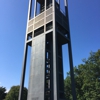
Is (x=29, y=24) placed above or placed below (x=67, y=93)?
above

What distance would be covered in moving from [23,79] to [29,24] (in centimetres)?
865

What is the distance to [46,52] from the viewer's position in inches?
619

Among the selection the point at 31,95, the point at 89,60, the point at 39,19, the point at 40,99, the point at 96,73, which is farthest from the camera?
the point at 89,60

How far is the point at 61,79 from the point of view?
16.2m

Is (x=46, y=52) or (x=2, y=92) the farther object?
(x=2, y=92)

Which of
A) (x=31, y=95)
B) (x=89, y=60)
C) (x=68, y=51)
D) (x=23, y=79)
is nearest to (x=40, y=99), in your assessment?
(x=31, y=95)

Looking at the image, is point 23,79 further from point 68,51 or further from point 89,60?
point 89,60

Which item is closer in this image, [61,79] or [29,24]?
[61,79]

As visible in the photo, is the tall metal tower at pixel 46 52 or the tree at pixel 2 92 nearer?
the tall metal tower at pixel 46 52

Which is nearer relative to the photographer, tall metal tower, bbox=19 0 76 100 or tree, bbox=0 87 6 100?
tall metal tower, bbox=19 0 76 100

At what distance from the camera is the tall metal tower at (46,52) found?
13.9 m

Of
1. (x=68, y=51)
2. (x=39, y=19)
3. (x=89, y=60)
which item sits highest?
(x=39, y=19)

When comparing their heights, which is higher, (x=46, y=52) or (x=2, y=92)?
(x=46, y=52)

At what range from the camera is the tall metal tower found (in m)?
13.9
